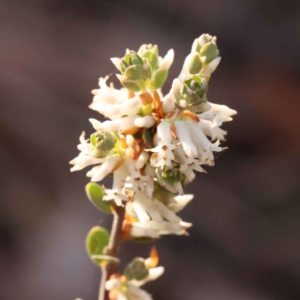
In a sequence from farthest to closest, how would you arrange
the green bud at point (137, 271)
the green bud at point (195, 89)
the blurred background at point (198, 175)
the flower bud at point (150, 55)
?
1. the blurred background at point (198, 175)
2. the green bud at point (137, 271)
3. the flower bud at point (150, 55)
4. the green bud at point (195, 89)

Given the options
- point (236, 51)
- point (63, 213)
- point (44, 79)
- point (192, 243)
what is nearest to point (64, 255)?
point (63, 213)

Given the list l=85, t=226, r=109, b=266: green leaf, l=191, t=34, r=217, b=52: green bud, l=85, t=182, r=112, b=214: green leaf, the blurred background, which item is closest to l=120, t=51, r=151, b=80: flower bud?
l=191, t=34, r=217, b=52: green bud

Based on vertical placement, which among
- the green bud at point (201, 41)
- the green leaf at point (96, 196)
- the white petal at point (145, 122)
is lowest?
the green leaf at point (96, 196)

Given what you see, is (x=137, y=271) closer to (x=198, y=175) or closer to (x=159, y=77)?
(x=159, y=77)

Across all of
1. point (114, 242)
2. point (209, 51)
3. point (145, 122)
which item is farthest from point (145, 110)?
point (114, 242)

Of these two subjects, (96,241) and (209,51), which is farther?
(96,241)

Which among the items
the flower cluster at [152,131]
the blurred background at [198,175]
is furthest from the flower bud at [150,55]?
the blurred background at [198,175]

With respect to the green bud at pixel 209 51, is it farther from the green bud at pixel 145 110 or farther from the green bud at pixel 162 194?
the green bud at pixel 162 194
